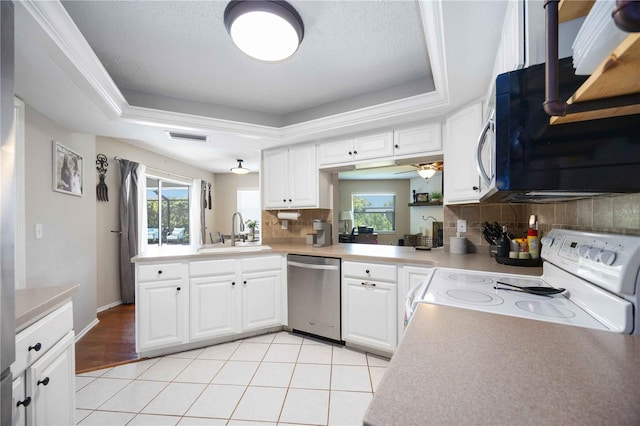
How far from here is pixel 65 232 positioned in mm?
2588

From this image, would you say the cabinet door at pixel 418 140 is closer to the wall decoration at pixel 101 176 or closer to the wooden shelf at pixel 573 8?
the wooden shelf at pixel 573 8

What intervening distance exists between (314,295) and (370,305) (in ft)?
1.88

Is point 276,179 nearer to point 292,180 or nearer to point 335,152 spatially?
point 292,180

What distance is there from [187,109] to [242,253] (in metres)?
1.53

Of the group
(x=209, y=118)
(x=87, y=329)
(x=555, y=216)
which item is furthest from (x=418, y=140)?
(x=87, y=329)

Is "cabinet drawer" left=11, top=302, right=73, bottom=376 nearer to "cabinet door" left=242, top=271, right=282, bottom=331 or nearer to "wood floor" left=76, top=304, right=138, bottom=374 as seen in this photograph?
"wood floor" left=76, top=304, right=138, bottom=374

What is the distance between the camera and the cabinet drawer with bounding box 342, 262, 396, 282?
87.0 inches

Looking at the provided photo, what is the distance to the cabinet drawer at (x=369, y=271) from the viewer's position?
2.21 metres

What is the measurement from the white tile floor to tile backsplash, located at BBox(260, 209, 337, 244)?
133cm

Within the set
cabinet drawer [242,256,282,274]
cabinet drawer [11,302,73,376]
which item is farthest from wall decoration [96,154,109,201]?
cabinet drawer [11,302,73,376]

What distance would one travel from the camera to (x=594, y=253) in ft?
2.91

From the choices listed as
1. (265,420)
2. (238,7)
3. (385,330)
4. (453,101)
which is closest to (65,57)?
(238,7)

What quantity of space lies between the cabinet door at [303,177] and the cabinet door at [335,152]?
104 millimetres

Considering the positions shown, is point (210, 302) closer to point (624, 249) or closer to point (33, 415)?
point (33, 415)
